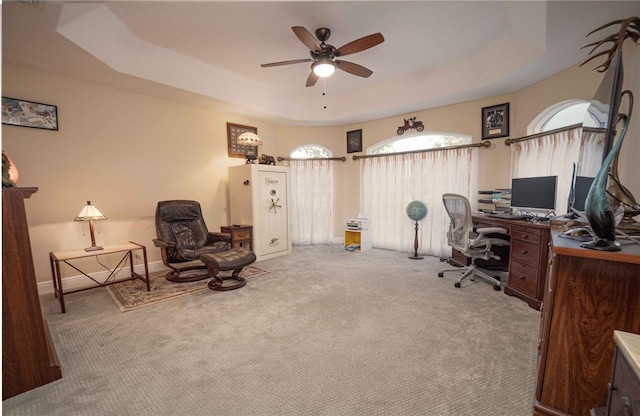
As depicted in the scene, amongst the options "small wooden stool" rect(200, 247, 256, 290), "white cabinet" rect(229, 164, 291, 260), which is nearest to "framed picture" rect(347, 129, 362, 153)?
"white cabinet" rect(229, 164, 291, 260)

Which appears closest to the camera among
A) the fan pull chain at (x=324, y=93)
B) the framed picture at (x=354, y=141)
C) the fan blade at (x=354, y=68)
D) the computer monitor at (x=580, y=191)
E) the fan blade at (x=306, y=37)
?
the computer monitor at (x=580, y=191)

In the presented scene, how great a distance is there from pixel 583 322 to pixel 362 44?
2.59 m

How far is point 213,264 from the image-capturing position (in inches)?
119

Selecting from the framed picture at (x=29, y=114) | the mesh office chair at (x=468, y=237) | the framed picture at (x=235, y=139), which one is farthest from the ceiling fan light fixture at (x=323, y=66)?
the framed picture at (x=29, y=114)

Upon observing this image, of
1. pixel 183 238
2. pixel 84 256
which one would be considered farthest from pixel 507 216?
pixel 84 256

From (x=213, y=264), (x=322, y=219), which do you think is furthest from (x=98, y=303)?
(x=322, y=219)

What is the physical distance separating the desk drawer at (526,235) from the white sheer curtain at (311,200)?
133 inches

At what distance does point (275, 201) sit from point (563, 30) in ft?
13.1

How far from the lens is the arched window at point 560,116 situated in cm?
298

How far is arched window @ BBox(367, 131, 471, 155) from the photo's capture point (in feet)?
14.3

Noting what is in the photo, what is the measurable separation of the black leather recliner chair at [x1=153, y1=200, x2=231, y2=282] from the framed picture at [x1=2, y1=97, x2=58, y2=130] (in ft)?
4.73

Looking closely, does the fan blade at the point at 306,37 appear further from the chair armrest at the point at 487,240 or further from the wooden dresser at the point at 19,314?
the chair armrest at the point at 487,240

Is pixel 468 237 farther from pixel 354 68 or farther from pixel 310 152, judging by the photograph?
pixel 310 152

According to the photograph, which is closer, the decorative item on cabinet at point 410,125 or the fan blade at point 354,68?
the fan blade at point 354,68
